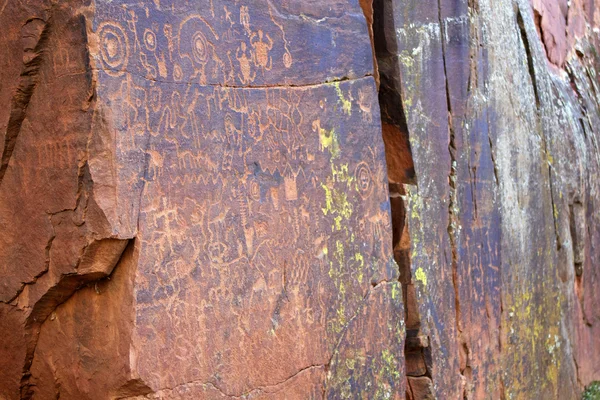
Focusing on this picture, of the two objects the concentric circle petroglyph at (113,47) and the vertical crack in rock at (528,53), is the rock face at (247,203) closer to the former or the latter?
the concentric circle petroglyph at (113,47)

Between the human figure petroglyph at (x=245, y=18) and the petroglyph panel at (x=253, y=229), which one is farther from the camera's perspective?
the human figure petroglyph at (x=245, y=18)

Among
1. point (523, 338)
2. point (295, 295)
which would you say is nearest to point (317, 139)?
point (295, 295)

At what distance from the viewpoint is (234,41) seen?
2.40m

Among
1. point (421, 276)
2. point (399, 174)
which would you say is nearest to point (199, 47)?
point (399, 174)

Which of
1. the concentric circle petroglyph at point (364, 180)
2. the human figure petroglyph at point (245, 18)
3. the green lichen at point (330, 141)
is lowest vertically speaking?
the concentric circle petroglyph at point (364, 180)

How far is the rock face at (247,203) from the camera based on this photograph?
2.11 m

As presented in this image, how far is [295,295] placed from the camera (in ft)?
8.38

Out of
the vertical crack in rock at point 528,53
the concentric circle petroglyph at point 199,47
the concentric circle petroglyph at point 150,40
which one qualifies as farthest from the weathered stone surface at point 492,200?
the concentric circle petroglyph at point 150,40

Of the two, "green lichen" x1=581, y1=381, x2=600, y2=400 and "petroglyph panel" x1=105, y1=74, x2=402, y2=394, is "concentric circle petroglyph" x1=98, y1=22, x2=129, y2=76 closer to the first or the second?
"petroglyph panel" x1=105, y1=74, x2=402, y2=394

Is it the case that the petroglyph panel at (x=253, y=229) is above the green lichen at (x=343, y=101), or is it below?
below

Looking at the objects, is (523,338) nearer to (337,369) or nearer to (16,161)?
(337,369)

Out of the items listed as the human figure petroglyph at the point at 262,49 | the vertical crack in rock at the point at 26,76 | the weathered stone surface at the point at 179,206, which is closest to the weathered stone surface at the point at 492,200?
the weathered stone surface at the point at 179,206

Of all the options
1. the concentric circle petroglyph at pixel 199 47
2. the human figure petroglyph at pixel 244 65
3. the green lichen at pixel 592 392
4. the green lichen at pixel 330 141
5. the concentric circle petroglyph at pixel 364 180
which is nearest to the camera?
the concentric circle petroglyph at pixel 199 47

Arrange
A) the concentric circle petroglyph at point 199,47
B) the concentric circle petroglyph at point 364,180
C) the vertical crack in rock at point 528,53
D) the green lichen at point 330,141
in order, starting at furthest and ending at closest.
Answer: the vertical crack in rock at point 528,53 < the concentric circle petroglyph at point 364,180 < the green lichen at point 330,141 < the concentric circle petroglyph at point 199,47
